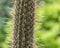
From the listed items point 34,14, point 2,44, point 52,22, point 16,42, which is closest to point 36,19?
point 34,14

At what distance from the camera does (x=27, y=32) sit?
6.06 ft

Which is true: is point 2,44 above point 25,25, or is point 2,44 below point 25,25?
below

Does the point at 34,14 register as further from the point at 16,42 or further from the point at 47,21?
the point at 47,21

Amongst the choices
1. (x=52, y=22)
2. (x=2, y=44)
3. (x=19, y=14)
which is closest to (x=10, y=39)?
(x=19, y=14)

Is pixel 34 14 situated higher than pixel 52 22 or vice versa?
pixel 34 14

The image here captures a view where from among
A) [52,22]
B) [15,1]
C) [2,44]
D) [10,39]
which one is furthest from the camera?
[2,44]

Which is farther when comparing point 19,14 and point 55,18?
point 55,18

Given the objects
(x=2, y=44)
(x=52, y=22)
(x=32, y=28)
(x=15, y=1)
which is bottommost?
(x=2, y=44)

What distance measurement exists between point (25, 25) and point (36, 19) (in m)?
0.10

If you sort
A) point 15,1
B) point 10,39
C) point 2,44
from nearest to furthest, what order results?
point 15,1 → point 10,39 → point 2,44

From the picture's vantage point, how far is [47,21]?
3451 mm

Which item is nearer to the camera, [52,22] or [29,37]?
[29,37]

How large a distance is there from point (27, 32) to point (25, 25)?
5 cm

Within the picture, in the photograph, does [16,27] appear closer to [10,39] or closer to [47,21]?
[10,39]
